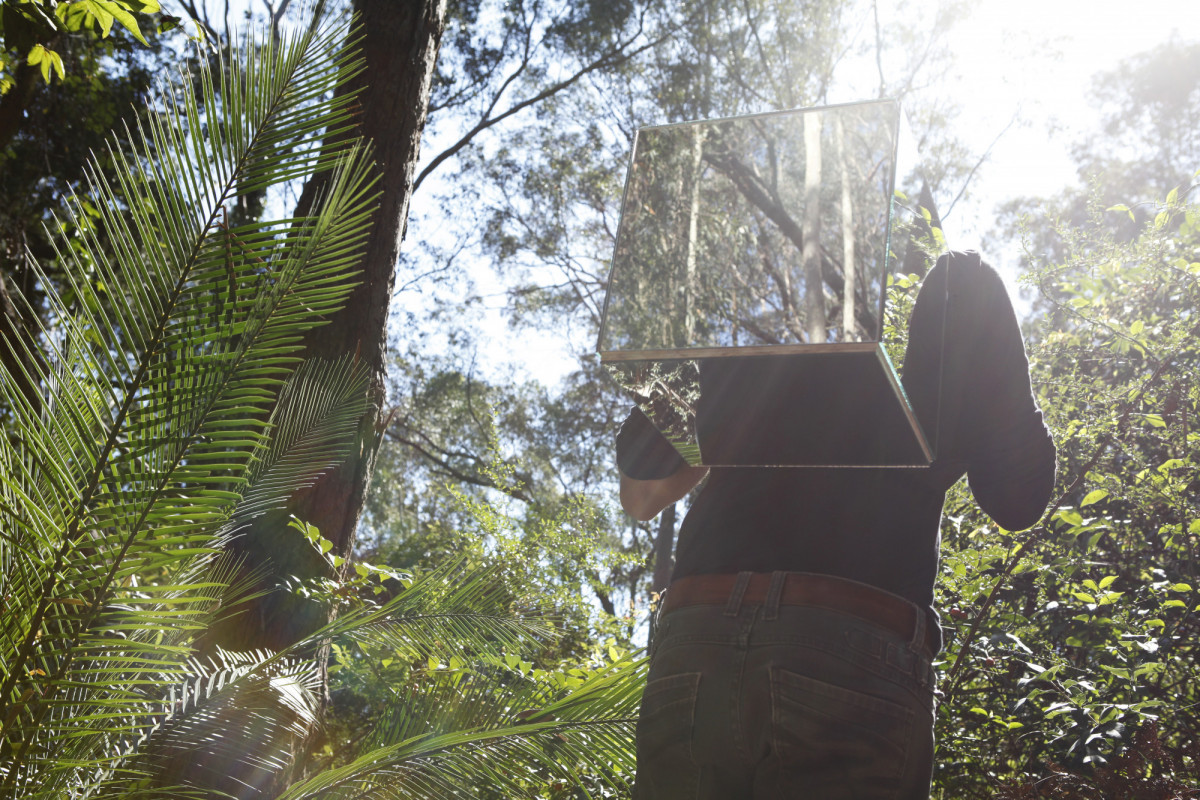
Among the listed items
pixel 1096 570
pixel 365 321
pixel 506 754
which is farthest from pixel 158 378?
pixel 1096 570

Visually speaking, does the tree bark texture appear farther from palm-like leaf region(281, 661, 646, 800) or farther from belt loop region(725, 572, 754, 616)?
belt loop region(725, 572, 754, 616)

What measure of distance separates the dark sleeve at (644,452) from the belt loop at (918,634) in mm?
453

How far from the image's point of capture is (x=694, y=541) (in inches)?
51.6

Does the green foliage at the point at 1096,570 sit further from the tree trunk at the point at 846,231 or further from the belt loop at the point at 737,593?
the tree trunk at the point at 846,231

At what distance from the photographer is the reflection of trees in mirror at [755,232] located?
101 cm

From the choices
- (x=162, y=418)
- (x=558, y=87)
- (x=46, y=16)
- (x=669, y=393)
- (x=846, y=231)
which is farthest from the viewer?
(x=558, y=87)

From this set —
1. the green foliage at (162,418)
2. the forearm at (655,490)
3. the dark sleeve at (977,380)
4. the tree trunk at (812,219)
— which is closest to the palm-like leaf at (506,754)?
the green foliage at (162,418)

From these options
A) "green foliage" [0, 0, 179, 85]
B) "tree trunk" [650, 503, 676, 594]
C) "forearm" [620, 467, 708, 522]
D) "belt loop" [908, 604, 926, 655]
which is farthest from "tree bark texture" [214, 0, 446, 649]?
"tree trunk" [650, 503, 676, 594]

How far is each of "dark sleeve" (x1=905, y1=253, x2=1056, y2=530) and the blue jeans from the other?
9.6 inches

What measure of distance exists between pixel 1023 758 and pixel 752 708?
221 centimetres

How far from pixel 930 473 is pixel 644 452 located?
1.55ft

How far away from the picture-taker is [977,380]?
1189 millimetres

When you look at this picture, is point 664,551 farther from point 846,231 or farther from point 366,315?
point 846,231

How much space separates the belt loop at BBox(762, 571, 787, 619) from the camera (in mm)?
1132
